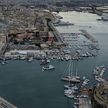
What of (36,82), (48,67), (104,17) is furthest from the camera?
(104,17)

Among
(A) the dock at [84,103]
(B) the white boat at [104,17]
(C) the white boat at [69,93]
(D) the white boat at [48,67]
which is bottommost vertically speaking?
(B) the white boat at [104,17]

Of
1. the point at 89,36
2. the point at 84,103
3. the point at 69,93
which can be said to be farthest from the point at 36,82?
the point at 89,36

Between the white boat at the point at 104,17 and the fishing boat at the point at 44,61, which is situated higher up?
the fishing boat at the point at 44,61

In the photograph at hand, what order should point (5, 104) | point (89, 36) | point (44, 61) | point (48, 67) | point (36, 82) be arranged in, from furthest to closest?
point (89, 36), point (44, 61), point (48, 67), point (36, 82), point (5, 104)

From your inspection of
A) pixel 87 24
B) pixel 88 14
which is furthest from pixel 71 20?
pixel 88 14

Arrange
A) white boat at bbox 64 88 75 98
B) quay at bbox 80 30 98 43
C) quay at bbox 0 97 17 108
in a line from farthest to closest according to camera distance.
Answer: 1. quay at bbox 80 30 98 43
2. white boat at bbox 64 88 75 98
3. quay at bbox 0 97 17 108

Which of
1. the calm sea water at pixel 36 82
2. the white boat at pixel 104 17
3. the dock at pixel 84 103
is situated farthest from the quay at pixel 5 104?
the white boat at pixel 104 17

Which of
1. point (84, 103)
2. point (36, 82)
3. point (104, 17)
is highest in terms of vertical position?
point (84, 103)

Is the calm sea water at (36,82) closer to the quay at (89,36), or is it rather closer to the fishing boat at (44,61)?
the fishing boat at (44,61)

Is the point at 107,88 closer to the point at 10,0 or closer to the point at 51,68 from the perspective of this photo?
the point at 51,68

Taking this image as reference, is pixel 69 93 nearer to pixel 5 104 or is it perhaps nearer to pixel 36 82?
pixel 36 82

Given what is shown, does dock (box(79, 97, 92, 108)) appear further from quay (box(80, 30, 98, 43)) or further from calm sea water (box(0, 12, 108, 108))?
quay (box(80, 30, 98, 43))

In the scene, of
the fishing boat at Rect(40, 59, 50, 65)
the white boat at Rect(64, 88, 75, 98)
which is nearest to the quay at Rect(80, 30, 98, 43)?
the fishing boat at Rect(40, 59, 50, 65)
